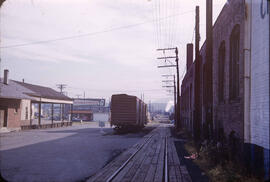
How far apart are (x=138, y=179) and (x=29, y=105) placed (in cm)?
3296

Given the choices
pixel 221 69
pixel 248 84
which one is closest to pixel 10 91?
pixel 221 69

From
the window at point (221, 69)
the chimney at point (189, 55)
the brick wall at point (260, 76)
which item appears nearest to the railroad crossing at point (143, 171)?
the brick wall at point (260, 76)

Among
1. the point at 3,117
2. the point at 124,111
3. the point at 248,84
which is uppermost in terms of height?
the point at 248,84

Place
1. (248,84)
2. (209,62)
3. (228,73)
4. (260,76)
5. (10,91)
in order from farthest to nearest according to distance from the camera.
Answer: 1. (10,91)
2. (228,73)
3. (209,62)
4. (248,84)
5. (260,76)

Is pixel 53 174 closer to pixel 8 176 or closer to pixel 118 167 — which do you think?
pixel 8 176

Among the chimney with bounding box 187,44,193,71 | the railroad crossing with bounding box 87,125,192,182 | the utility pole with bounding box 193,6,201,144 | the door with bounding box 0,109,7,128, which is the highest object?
the chimney with bounding box 187,44,193,71

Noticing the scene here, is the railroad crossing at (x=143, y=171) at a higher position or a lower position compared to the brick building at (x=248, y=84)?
lower

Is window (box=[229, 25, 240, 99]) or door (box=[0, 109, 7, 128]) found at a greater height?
window (box=[229, 25, 240, 99])

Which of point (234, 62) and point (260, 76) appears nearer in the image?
point (260, 76)

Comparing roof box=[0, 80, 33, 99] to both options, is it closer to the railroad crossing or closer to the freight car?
the freight car

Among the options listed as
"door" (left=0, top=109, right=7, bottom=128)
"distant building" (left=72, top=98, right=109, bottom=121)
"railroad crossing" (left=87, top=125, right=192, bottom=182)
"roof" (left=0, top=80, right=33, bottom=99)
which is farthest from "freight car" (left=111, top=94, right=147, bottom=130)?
"distant building" (left=72, top=98, right=109, bottom=121)

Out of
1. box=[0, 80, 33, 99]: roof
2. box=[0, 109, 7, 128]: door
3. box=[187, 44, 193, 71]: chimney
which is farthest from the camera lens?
box=[187, 44, 193, 71]: chimney

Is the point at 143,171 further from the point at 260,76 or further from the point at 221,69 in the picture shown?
the point at 221,69

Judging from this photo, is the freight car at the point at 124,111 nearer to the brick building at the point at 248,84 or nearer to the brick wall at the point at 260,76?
the brick building at the point at 248,84
